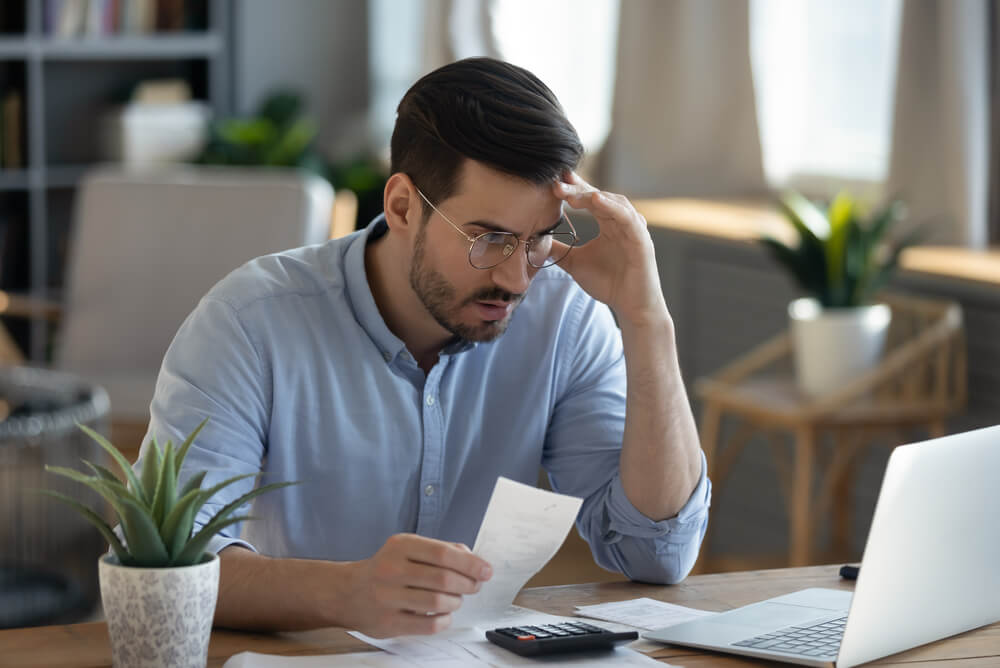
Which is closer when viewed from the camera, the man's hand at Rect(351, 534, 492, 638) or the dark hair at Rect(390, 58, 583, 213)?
the man's hand at Rect(351, 534, 492, 638)

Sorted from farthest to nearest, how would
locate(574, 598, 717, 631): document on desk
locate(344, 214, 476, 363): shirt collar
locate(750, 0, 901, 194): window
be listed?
locate(750, 0, 901, 194): window → locate(344, 214, 476, 363): shirt collar → locate(574, 598, 717, 631): document on desk

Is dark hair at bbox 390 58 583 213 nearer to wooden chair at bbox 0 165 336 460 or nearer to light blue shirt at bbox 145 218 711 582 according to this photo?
light blue shirt at bbox 145 218 711 582

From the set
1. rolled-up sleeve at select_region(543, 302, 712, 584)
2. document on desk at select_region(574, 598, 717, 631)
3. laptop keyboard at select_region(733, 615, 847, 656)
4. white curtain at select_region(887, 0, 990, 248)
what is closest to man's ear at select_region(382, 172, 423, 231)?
rolled-up sleeve at select_region(543, 302, 712, 584)

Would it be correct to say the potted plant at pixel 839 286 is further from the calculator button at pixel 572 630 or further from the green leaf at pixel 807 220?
the calculator button at pixel 572 630

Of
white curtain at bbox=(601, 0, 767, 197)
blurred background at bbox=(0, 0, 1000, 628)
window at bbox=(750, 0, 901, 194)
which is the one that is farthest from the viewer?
white curtain at bbox=(601, 0, 767, 197)

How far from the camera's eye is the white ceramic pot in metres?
1.06

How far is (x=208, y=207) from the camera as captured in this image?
11.5 ft

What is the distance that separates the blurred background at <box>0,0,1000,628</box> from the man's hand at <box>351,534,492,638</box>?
5.63 feet

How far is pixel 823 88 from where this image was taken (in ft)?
12.6

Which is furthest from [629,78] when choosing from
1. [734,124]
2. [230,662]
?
[230,662]

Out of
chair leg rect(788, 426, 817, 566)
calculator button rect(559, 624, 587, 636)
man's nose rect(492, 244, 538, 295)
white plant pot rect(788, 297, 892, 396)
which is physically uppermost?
man's nose rect(492, 244, 538, 295)

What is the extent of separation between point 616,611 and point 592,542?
0.22 metres

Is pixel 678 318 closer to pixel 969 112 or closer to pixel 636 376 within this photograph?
pixel 969 112

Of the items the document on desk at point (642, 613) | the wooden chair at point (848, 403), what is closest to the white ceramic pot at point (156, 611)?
the document on desk at point (642, 613)
